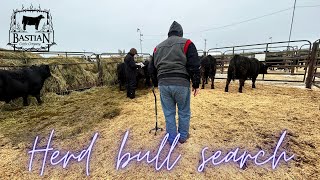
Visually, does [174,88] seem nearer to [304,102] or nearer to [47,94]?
[304,102]

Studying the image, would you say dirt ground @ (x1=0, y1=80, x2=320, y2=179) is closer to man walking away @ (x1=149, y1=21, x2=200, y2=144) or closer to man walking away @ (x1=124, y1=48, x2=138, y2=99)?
man walking away @ (x1=149, y1=21, x2=200, y2=144)

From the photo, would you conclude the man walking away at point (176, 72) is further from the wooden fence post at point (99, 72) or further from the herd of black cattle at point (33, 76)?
the wooden fence post at point (99, 72)

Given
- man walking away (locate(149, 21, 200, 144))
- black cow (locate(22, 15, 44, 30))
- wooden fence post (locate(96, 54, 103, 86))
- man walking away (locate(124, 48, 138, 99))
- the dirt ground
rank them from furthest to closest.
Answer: wooden fence post (locate(96, 54, 103, 86))
black cow (locate(22, 15, 44, 30))
man walking away (locate(124, 48, 138, 99))
man walking away (locate(149, 21, 200, 144))
the dirt ground

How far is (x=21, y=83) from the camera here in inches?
251

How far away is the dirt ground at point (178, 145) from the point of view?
2686mm

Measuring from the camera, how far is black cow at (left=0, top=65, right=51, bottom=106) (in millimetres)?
6020

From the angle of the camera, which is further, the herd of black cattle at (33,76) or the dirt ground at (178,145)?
the herd of black cattle at (33,76)

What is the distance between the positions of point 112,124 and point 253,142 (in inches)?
107

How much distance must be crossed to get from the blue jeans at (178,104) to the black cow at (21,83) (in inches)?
201

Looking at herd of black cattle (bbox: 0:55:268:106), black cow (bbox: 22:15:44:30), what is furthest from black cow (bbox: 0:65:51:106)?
black cow (bbox: 22:15:44:30)

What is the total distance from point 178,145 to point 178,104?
63cm

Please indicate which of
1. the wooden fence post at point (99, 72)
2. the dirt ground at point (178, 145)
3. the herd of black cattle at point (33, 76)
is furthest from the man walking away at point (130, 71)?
Answer: the wooden fence post at point (99, 72)

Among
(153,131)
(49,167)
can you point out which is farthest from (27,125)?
(153,131)

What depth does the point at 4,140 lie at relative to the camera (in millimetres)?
4020
